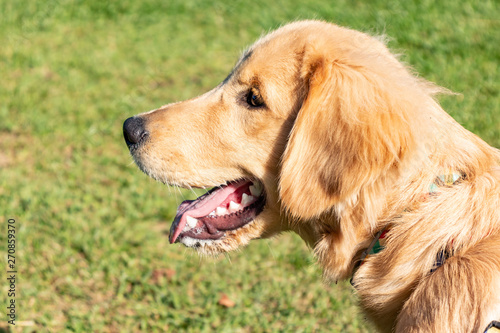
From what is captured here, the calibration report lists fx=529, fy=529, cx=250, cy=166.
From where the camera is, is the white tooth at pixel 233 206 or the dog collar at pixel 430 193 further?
the white tooth at pixel 233 206

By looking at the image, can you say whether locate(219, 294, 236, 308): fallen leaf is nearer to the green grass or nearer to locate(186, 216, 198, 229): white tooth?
the green grass

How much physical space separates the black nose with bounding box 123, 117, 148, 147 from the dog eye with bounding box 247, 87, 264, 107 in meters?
0.66

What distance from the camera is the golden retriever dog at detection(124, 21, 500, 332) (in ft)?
7.74

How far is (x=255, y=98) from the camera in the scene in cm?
295

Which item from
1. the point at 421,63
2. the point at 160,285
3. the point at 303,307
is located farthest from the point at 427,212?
the point at 421,63

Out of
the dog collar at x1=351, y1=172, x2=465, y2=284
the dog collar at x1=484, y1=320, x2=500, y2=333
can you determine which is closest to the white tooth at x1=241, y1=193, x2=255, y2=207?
the dog collar at x1=351, y1=172, x2=465, y2=284

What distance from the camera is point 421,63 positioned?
7.68m

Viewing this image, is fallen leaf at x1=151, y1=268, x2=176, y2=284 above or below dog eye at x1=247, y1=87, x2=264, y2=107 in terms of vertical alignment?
below

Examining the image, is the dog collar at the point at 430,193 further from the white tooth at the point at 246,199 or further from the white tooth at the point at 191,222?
the white tooth at the point at 191,222

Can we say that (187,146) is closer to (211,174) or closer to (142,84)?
Answer: (211,174)

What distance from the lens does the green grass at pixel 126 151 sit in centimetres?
426

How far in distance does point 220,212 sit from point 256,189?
273 millimetres

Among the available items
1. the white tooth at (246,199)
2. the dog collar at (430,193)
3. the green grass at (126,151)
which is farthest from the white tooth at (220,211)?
the dog collar at (430,193)

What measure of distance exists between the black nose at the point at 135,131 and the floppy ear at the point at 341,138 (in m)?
0.96
